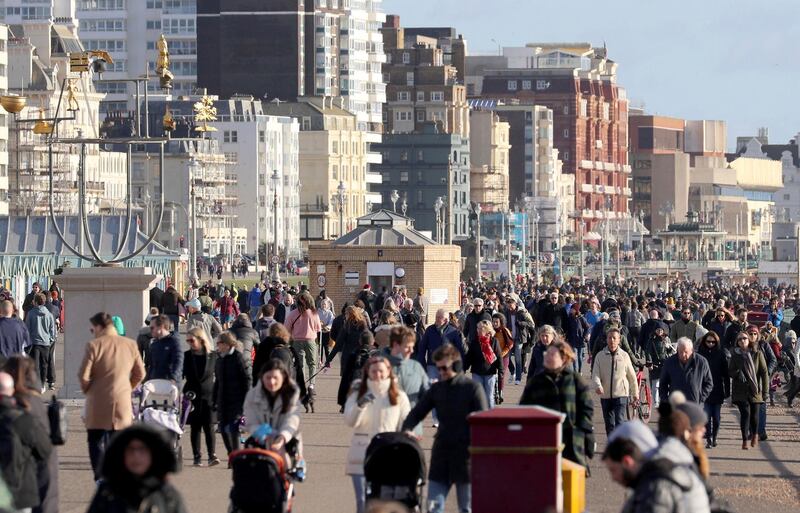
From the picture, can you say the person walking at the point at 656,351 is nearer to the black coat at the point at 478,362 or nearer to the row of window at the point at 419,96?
the black coat at the point at 478,362

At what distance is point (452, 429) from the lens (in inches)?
560

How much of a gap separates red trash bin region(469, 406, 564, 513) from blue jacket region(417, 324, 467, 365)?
36.2ft

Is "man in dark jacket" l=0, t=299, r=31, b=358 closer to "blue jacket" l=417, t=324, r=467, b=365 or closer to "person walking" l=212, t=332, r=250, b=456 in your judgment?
"blue jacket" l=417, t=324, r=467, b=365

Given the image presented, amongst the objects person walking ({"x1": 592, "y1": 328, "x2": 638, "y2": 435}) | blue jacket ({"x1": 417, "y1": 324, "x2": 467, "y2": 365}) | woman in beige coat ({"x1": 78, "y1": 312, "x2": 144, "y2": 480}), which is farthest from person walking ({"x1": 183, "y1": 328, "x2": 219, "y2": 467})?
blue jacket ({"x1": 417, "y1": 324, "x2": 467, "y2": 365})

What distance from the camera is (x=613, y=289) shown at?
8700 cm

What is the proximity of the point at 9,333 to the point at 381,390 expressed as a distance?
30.4 feet

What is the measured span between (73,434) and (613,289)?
6531 cm

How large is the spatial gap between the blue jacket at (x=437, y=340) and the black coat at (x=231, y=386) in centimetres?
577

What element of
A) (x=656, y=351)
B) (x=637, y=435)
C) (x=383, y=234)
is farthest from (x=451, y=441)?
(x=383, y=234)

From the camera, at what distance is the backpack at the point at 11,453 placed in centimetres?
1230

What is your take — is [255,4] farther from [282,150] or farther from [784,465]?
[784,465]

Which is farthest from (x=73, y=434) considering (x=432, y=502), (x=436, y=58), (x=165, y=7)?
(x=436, y=58)

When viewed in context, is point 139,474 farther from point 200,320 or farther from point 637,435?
point 200,320

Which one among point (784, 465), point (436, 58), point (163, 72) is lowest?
point (784, 465)
